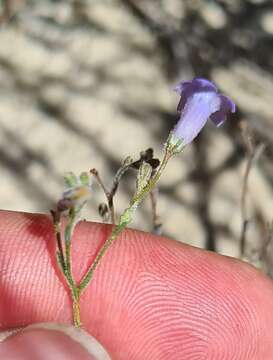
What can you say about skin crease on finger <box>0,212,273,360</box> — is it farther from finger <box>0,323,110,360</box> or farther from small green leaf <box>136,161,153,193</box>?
small green leaf <box>136,161,153,193</box>

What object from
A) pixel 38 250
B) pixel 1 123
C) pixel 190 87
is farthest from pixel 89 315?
pixel 1 123

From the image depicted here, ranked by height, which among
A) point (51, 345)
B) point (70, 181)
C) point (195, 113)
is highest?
point (195, 113)

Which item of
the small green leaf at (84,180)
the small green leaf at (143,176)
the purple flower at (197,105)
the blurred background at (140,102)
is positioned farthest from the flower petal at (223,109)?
the blurred background at (140,102)

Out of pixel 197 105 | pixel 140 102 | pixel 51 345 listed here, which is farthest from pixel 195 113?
pixel 140 102

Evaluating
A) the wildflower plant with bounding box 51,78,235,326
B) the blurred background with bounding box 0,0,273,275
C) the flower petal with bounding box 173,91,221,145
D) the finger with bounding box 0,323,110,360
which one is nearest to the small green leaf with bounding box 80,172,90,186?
the wildflower plant with bounding box 51,78,235,326

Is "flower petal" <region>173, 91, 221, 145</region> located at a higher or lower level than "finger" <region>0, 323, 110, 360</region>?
higher

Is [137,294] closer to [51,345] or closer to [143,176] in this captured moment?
[51,345]

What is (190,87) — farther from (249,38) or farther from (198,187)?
(249,38)
